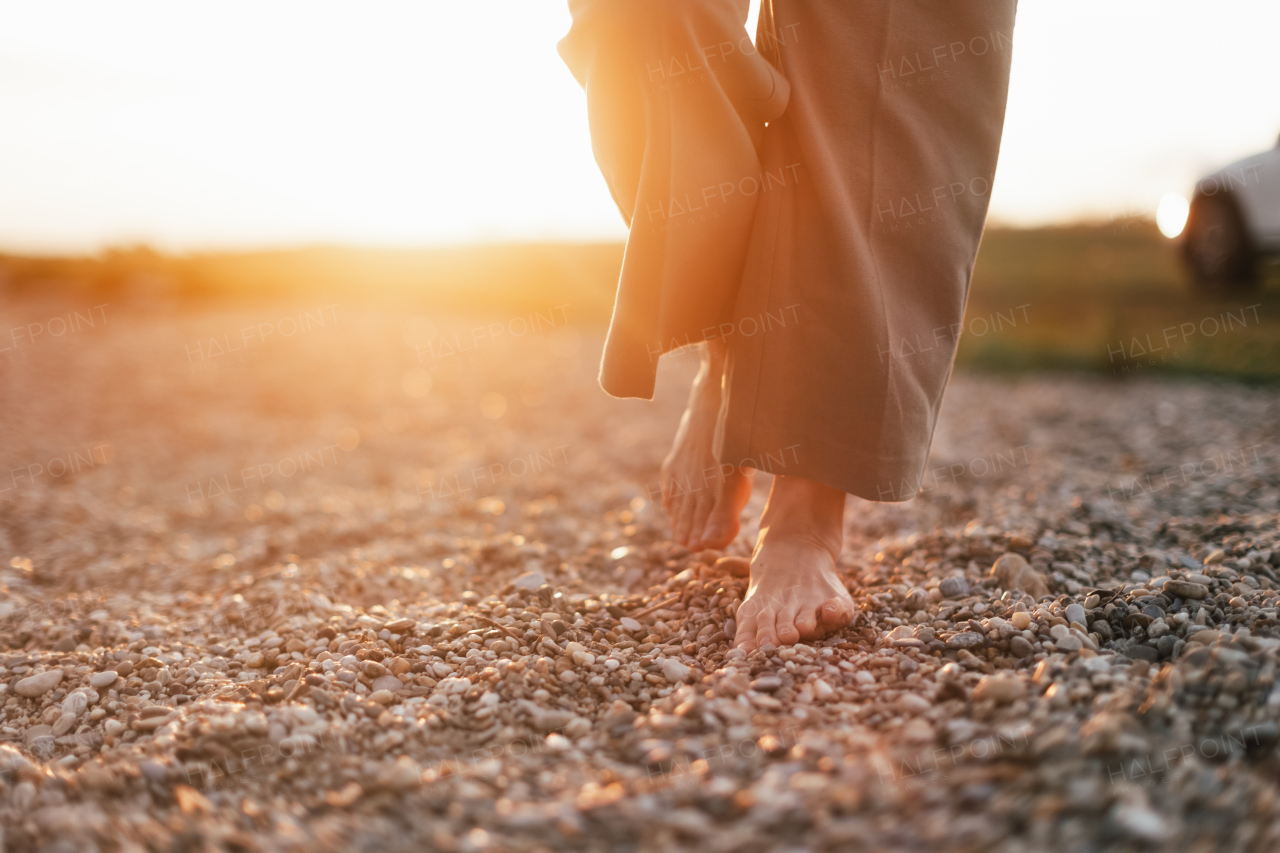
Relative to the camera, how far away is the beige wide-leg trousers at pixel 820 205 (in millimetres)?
1623

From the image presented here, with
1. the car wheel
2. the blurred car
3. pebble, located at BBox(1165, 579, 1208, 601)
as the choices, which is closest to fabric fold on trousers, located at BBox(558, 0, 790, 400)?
pebble, located at BBox(1165, 579, 1208, 601)

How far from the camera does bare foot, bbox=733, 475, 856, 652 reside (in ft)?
5.28

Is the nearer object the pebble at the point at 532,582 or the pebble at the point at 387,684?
the pebble at the point at 387,684

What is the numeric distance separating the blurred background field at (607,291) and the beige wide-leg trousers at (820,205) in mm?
4390

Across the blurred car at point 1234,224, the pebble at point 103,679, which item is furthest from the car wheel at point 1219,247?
the pebble at point 103,679

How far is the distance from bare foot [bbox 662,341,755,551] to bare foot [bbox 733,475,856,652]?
13 centimetres

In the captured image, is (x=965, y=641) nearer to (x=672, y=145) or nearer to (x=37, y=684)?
(x=672, y=145)

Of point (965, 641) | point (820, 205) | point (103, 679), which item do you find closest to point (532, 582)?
point (103, 679)

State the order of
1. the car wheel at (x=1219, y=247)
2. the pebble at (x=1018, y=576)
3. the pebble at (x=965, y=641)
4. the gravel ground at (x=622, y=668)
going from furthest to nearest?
the car wheel at (x=1219, y=247)
the pebble at (x=1018, y=576)
the pebble at (x=965, y=641)
the gravel ground at (x=622, y=668)

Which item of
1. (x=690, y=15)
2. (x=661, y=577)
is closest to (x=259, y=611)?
(x=661, y=577)

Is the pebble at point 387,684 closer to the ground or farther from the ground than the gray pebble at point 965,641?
closer to the ground

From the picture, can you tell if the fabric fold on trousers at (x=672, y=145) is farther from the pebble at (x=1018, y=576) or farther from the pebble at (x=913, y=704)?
the pebble at (x=1018, y=576)

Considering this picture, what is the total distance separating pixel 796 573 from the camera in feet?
5.70

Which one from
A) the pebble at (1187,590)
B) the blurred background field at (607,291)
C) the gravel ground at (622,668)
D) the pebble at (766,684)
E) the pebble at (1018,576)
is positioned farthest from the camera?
the blurred background field at (607,291)
